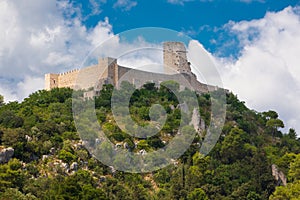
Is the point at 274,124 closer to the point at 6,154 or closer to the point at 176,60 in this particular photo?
the point at 176,60

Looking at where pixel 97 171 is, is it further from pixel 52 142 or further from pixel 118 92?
pixel 118 92

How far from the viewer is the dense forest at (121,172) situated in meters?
38.4

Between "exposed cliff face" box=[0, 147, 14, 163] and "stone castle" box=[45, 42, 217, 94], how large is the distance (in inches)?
523

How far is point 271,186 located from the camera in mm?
44469

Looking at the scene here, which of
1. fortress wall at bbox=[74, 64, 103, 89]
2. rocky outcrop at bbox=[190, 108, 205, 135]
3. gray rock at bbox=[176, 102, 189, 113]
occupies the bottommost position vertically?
rocky outcrop at bbox=[190, 108, 205, 135]

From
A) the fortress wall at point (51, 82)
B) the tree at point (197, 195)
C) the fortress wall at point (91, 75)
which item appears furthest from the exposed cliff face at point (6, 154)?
the fortress wall at point (51, 82)

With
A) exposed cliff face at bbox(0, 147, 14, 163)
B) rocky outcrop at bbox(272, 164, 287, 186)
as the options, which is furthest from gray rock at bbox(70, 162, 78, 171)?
rocky outcrop at bbox(272, 164, 287, 186)

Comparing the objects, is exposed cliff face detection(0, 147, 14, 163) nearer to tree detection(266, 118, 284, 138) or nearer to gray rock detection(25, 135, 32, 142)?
gray rock detection(25, 135, 32, 142)

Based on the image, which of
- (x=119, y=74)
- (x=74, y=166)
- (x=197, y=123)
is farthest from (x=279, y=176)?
(x=119, y=74)

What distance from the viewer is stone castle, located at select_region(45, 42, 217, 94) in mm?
56531

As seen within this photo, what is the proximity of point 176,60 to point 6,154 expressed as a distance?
2491 centimetres

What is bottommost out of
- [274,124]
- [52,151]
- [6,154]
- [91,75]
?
[6,154]

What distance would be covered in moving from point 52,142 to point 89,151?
2447 millimetres

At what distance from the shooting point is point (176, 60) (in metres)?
63.0
